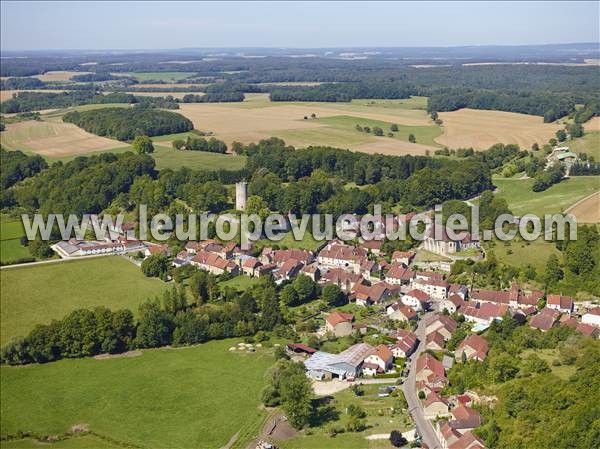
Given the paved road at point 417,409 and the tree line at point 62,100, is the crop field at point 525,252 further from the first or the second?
the tree line at point 62,100

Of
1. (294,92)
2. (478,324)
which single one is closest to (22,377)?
(478,324)

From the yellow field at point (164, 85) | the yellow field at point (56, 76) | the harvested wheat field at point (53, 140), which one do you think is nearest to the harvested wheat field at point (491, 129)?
the harvested wheat field at point (53, 140)

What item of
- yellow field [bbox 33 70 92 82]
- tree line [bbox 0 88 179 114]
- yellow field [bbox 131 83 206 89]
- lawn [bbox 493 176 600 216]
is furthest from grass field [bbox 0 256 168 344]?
yellow field [bbox 33 70 92 82]

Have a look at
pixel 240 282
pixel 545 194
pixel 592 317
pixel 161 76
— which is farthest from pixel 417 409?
pixel 161 76

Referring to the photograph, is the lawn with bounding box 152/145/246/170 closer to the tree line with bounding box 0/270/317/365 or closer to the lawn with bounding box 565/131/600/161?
the tree line with bounding box 0/270/317/365

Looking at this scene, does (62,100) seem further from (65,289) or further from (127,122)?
(65,289)

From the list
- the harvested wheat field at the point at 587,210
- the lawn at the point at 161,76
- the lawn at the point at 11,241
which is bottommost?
the harvested wheat field at the point at 587,210
